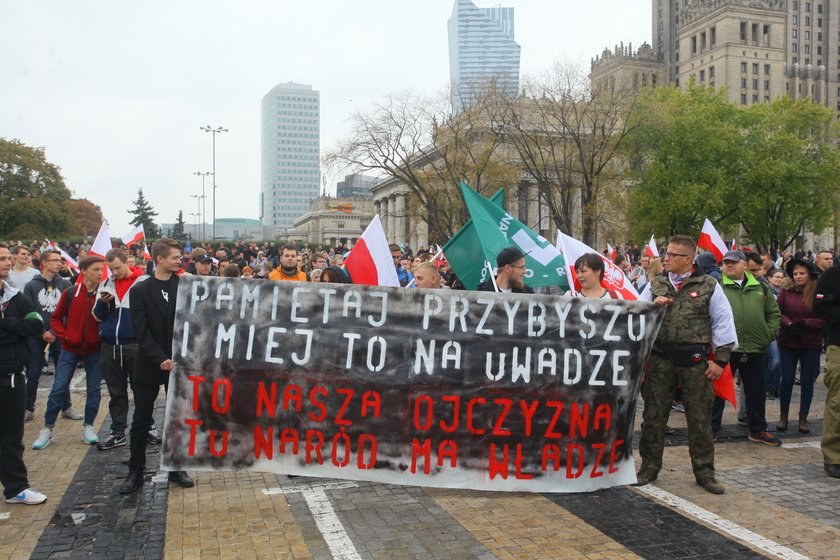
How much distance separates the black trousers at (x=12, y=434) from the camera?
18.7ft

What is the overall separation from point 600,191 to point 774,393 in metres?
35.0

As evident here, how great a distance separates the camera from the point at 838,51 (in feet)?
435

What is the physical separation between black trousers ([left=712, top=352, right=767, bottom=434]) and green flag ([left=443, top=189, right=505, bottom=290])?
2.81 m

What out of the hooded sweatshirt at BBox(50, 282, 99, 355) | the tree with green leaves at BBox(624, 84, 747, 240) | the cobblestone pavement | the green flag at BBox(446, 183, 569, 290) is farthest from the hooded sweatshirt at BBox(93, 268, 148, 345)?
the tree with green leaves at BBox(624, 84, 747, 240)

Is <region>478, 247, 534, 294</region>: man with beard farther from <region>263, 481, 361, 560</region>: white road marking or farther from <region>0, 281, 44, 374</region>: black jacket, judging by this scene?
<region>0, 281, 44, 374</region>: black jacket

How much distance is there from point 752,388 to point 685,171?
48627 mm

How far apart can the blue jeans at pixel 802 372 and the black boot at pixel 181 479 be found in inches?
246

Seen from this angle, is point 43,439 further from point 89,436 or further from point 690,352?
point 690,352

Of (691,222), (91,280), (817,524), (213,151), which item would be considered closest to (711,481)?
(817,524)

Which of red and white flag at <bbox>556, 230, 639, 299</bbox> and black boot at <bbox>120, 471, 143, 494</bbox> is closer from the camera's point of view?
black boot at <bbox>120, 471, 143, 494</bbox>

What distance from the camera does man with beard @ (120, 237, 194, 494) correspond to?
6047 mm

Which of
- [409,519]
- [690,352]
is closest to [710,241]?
[690,352]

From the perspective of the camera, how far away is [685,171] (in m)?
53.3

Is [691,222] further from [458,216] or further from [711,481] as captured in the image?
[711,481]
